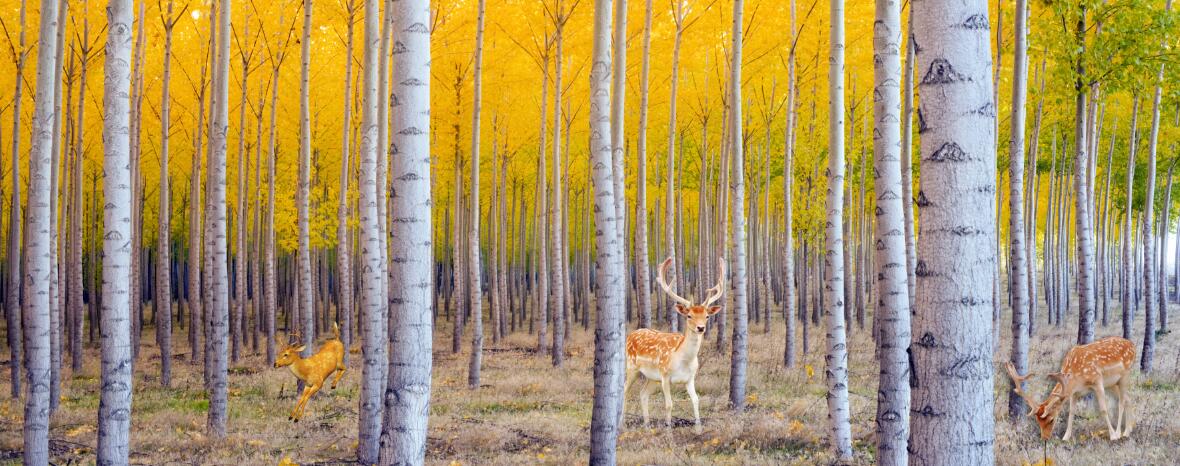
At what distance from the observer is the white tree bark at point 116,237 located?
5609mm

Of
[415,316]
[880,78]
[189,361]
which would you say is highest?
Answer: [880,78]

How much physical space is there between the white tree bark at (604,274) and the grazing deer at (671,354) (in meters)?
2.50

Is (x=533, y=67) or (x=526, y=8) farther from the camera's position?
(x=533, y=67)

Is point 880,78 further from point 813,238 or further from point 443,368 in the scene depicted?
point 813,238

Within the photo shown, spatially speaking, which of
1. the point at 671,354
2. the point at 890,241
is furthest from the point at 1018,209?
the point at 890,241

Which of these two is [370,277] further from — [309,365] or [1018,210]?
[1018,210]

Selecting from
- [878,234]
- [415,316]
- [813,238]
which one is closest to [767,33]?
[813,238]

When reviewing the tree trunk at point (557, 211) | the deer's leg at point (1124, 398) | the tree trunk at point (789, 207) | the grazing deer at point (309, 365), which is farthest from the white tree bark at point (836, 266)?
the tree trunk at point (557, 211)

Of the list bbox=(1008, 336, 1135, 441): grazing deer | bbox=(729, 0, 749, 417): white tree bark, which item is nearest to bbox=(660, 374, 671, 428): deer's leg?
bbox=(729, 0, 749, 417): white tree bark

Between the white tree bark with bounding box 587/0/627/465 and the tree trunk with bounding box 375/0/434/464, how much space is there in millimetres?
2157

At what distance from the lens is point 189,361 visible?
17.6 metres

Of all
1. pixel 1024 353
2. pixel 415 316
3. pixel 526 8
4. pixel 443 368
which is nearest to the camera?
pixel 415 316

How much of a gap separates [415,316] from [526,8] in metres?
10.8

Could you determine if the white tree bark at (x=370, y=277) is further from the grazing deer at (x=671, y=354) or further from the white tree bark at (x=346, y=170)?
the white tree bark at (x=346, y=170)
